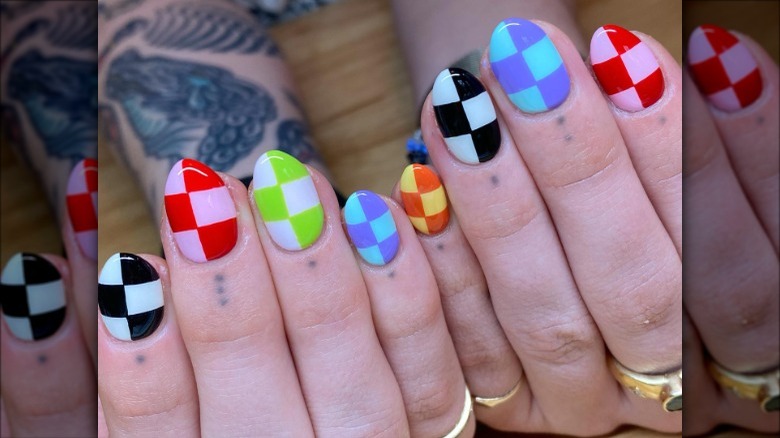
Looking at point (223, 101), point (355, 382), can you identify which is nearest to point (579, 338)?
point (355, 382)

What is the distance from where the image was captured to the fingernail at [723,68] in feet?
0.64

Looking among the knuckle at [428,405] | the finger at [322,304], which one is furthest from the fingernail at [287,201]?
the knuckle at [428,405]

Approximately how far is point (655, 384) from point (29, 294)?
300mm

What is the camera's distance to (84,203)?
7.2 inches

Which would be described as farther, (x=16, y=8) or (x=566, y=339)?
(x=566, y=339)

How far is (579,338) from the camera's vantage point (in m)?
0.35

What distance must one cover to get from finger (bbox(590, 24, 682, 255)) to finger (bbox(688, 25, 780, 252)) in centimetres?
5

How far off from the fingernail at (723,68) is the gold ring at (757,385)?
0.30ft

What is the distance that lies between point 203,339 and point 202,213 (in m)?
0.06

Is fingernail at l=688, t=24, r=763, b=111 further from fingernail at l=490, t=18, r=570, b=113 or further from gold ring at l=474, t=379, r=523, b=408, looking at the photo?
gold ring at l=474, t=379, r=523, b=408

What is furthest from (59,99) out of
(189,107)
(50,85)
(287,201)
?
(189,107)

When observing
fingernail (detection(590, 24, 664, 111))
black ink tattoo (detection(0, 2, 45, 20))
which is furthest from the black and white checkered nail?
fingernail (detection(590, 24, 664, 111))

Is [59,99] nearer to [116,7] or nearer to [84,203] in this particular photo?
[84,203]

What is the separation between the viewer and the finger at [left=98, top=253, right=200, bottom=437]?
10.2 inches
